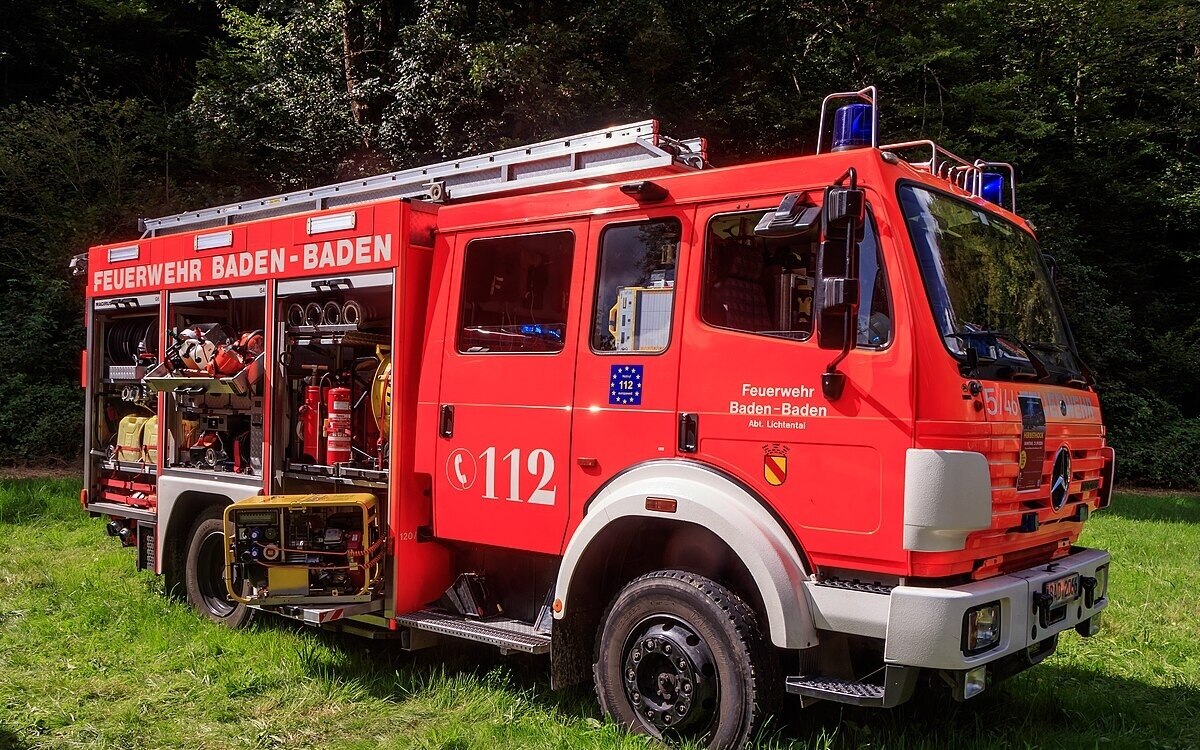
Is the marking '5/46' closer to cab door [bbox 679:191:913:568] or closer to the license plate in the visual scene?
cab door [bbox 679:191:913:568]

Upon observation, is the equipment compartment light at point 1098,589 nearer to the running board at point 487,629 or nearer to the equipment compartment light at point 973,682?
the equipment compartment light at point 973,682

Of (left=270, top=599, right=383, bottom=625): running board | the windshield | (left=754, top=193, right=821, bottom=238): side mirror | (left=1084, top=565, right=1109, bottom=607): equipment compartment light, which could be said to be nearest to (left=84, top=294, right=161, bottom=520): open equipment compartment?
(left=270, top=599, right=383, bottom=625): running board

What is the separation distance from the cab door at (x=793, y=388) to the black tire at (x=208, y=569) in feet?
13.4

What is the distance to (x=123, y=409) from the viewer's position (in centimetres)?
846

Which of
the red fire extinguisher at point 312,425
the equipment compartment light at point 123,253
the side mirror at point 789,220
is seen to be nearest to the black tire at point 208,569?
Answer: the red fire extinguisher at point 312,425

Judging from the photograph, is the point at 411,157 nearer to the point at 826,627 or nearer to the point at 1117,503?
the point at 1117,503

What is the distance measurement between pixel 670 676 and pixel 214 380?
13.0ft

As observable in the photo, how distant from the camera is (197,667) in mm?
5938

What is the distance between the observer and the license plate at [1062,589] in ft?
14.4

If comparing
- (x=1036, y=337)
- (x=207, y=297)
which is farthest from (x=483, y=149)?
(x=1036, y=337)

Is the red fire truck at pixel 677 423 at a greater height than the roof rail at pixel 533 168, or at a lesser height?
lesser

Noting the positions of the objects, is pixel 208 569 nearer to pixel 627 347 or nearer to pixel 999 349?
pixel 627 347

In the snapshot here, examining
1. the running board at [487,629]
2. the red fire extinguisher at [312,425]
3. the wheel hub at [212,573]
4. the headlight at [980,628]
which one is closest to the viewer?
the headlight at [980,628]

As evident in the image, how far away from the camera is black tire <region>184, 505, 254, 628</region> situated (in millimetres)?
7004
